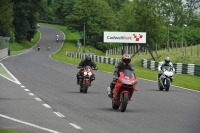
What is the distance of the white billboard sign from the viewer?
67.0 m

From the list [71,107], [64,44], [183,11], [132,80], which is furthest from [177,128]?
[183,11]

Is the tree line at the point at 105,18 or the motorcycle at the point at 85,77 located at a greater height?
the tree line at the point at 105,18

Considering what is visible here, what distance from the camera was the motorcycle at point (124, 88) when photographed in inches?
612

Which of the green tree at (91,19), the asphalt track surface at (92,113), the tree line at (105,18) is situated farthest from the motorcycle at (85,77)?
the green tree at (91,19)

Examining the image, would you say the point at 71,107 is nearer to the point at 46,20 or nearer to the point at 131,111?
the point at 131,111

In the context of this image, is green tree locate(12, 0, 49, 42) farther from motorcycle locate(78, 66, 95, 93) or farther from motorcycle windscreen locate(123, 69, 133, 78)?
motorcycle windscreen locate(123, 69, 133, 78)

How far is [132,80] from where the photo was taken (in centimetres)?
1564

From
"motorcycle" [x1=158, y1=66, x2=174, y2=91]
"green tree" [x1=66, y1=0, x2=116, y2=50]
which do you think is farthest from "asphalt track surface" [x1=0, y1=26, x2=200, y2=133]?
"green tree" [x1=66, y1=0, x2=116, y2=50]

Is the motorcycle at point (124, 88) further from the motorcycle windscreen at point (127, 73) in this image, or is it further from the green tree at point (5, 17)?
the green tree at point (5, 17)

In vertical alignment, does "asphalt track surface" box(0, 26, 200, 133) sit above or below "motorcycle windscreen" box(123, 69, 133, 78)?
below

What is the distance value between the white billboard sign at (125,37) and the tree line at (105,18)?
12636 mm

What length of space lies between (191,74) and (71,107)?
2687 cm

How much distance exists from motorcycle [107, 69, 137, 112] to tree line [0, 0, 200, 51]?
64.0m

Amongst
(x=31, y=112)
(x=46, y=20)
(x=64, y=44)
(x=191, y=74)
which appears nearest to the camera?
(x=31, y=112)
